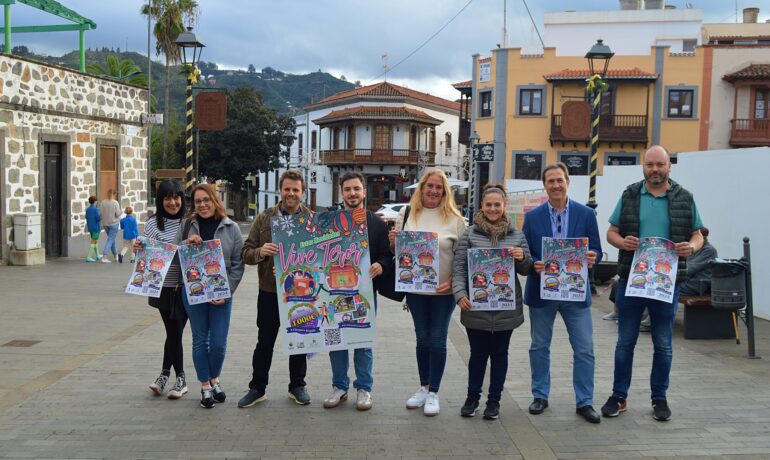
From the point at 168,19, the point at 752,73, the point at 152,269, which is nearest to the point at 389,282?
the point at 152,269

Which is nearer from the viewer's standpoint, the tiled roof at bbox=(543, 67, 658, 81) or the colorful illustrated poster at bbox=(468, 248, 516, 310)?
the colorful illustrated poster at bbox=(468, 248, 516, 310)

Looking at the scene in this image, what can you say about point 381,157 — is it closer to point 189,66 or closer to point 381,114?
point 381,114

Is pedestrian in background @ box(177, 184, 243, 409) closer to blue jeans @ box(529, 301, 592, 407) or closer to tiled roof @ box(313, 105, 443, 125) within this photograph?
blue jeans @ box(529, 301, 592, 407)

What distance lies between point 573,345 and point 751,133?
1503 inches

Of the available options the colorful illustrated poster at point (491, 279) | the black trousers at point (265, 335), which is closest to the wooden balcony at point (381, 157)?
the black trousers at point (265, 335)

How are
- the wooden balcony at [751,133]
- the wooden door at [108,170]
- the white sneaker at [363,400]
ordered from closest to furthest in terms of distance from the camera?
the white sneaker at [363,400], the wooden door at [108,170], the wooden balcony at [751,133]

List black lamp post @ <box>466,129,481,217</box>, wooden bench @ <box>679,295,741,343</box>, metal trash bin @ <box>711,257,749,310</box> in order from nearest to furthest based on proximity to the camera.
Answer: metal trash bin @ <box>711,257,749,310</box>
wooden bench @ <box>679,295,741,343</box>
black lamp post @ <box>466,129,481,217</box>

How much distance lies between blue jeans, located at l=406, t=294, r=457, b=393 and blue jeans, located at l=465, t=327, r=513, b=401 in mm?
218

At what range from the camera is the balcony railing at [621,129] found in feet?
130

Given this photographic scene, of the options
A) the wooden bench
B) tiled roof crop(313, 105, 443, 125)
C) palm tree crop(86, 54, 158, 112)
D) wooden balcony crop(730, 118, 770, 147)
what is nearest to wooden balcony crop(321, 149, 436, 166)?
tiled roof crop(313, 105, 443, 125)

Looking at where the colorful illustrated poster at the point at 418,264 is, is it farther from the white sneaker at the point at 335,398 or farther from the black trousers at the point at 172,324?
the black trousers at the point at 172,324

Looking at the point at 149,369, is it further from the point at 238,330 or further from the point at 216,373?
the point at 238,330

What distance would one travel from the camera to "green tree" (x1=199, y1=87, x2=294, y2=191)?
50.1 meters

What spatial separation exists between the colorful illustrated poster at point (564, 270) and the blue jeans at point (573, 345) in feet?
0.49
